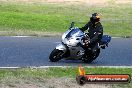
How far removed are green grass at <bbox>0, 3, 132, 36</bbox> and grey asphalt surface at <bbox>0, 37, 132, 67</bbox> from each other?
2.57 m

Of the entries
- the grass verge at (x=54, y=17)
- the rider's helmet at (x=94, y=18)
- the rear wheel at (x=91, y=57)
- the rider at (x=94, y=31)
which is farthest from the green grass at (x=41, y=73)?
the grass verge at (x=54, y=17)

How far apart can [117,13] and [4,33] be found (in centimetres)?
1453

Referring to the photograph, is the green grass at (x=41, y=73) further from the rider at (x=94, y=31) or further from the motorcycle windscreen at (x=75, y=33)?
the motorcycle windscreen at (x=75, y=33)

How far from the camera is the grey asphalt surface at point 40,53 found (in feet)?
53.0

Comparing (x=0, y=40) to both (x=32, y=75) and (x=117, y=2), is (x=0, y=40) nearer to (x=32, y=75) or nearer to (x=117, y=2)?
(x=32, y=75)

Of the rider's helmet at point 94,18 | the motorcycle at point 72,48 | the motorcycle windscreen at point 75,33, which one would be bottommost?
the motorcycle at point 72,48

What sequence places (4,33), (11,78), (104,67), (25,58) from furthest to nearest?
(4,33) → (25,58) → (104,67) → (11,78)

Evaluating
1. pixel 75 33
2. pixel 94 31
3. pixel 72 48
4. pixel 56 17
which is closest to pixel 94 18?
pixel 94 31

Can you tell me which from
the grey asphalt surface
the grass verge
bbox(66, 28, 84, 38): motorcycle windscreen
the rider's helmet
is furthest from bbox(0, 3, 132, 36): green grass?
the rider's helmet

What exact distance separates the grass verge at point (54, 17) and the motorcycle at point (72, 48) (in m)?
6.92

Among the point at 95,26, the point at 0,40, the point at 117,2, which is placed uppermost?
the point at 95,26

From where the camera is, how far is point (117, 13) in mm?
35969

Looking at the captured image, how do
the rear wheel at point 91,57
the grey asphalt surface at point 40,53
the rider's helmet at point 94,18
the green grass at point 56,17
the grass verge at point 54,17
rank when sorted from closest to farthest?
the rider's helmet at point 94,18, the grey asphalt surface at point 40,53, the rear wheel at point 91,57, the grass verge at point 54,17, the green grass at point 56,17

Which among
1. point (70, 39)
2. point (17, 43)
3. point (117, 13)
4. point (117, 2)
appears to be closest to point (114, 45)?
point (17, 43)
